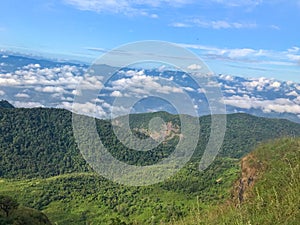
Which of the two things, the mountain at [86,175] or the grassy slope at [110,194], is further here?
the mountain at [86,175]

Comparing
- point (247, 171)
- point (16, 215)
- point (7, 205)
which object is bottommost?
point (247, 171)

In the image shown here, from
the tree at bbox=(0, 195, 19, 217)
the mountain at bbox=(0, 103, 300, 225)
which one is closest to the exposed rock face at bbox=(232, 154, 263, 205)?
the mountain at bbox=(0, 103, 300, 225)

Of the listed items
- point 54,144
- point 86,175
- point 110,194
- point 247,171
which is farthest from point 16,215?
point 54,144

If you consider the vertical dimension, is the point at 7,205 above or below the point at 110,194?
above

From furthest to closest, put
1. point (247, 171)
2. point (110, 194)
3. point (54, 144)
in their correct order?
1. point (54, 144)
2. point (110, 194)
3. point (247, 171)

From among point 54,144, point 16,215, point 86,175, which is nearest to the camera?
point 16,215

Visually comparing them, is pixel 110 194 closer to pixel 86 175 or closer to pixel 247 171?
pixel 86 175

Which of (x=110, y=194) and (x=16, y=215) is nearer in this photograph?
(x=16, y=215)

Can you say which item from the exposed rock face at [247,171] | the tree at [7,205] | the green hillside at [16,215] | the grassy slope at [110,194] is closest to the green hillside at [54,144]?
the grassy slope at [110,194]

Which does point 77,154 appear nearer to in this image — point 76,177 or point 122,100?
point 76,177

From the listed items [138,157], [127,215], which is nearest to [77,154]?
[138,157]

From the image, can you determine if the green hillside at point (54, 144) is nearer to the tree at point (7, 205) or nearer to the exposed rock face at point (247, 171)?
the exposed rock face at point (247, 171)
